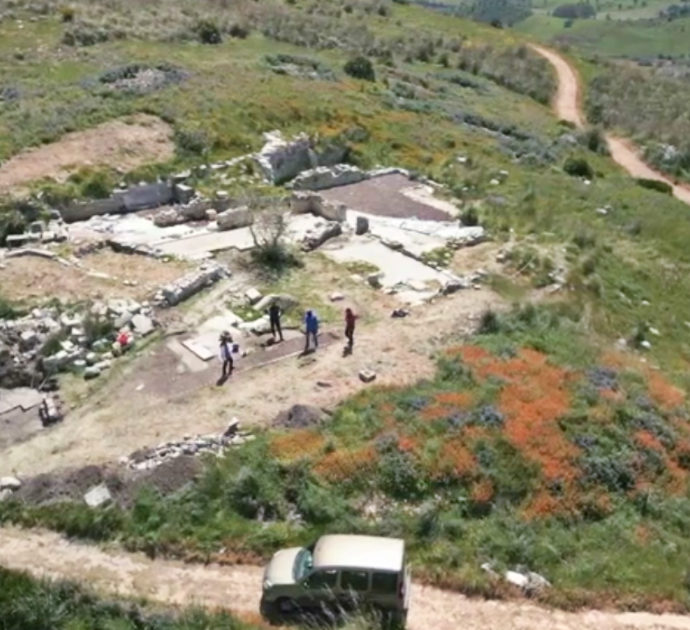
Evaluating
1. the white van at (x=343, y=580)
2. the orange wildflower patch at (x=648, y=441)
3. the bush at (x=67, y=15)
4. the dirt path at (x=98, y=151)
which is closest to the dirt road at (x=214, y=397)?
the orange wildflower patch at (x=648, y=441)

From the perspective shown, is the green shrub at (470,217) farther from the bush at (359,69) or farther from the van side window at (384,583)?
the bush at (359,69)

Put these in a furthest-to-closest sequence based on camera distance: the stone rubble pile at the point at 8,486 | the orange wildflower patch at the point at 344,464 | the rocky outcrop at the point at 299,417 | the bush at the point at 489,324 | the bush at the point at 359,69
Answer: the bush at the point at 359,69 → the bush at the point at 489,324 → the rocky outcrop at the point at 299,417 → the orange wildflower patch at the point at 344,464 → the stone rubble pile at the point at 8,486

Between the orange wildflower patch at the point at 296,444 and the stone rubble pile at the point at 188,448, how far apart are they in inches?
37.9

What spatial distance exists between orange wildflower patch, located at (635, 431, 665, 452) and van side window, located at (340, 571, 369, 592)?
10.2 m

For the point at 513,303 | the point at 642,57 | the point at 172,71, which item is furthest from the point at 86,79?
the point at 642,57

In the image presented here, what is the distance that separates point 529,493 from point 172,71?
4151cm

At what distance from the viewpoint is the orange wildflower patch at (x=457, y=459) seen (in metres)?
24.0

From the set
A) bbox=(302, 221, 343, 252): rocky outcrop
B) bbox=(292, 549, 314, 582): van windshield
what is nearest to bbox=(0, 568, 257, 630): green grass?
bbox=(292, 549, 314, 582): van windshield

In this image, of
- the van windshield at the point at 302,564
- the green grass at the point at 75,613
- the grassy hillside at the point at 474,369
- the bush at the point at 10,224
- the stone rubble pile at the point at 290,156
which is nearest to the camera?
the green grass at the point at 75,613

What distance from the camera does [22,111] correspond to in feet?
158

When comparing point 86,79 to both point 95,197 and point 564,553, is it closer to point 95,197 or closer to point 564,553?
point 95,197

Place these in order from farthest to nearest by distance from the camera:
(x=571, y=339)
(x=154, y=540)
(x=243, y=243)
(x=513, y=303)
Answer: (x=243, y=243)
(x=513, y=303)
(x=571, y=339)
(x=154, y=540)

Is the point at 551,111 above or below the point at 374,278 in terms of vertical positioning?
below

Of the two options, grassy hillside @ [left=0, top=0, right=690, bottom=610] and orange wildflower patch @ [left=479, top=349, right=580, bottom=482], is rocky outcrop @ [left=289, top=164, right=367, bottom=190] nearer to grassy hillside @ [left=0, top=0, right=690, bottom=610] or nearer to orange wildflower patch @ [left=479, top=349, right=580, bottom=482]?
grassy hillside @ [left=0, top=0, right=690, bottom=610]
